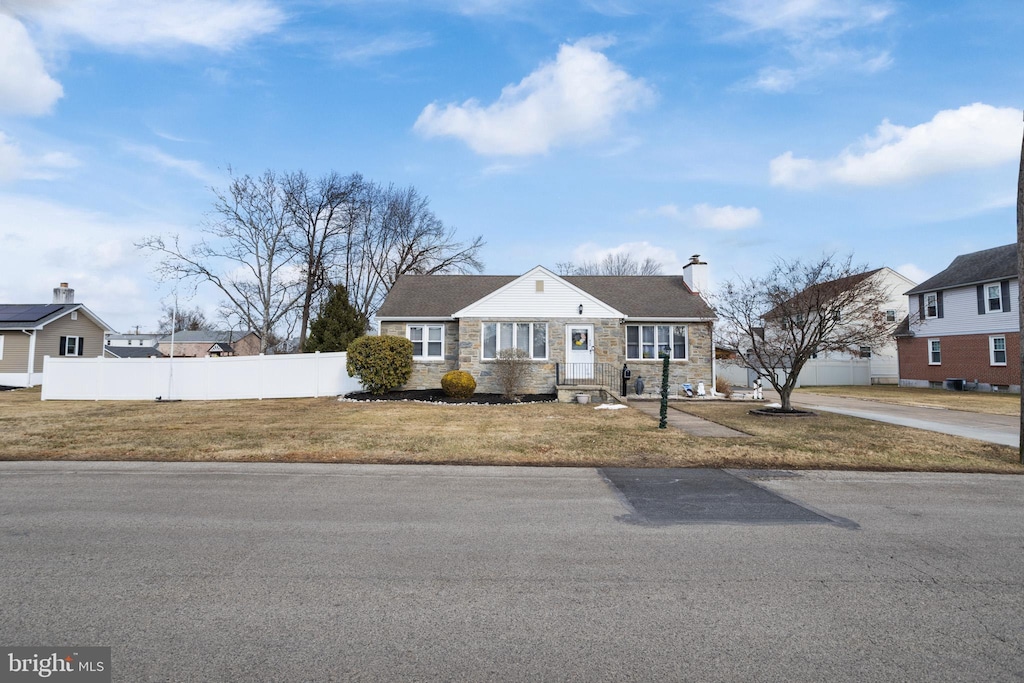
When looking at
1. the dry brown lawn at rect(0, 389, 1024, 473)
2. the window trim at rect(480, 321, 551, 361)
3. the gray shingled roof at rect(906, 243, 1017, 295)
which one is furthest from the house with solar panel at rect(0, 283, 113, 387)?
the gray shingled roof at rect(906, 243, 1017, 295)

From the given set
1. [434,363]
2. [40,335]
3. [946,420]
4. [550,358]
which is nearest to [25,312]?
[40,335]

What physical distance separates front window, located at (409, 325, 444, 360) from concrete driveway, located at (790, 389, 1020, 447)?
14457 millimetres

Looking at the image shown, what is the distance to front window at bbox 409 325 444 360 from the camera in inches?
913

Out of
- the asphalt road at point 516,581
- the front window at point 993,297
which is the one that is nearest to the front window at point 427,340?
the asphalt road at point 516,581

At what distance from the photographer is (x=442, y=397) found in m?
20.5

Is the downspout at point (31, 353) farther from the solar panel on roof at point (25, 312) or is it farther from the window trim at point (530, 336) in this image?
the window trim at point (530, 336)

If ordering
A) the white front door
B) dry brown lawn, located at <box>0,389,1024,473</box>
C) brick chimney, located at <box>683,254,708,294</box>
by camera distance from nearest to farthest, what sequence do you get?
dry brown lawn, located at <box>0,389,1024,473</box> < the white front door < brick chimney, located at <box>683,254,708,294</box>

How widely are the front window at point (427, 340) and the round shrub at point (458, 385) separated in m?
2.72

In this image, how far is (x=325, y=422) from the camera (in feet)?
44.5

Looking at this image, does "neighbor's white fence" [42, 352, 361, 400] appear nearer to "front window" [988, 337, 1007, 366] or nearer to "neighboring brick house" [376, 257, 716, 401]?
"neighboring brick house" [376, 257, 716, 401]

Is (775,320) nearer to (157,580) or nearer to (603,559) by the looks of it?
(603,559)

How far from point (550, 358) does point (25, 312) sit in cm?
2921

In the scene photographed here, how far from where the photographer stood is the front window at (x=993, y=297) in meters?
28.0

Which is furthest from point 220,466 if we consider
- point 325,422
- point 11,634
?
point 11,634
